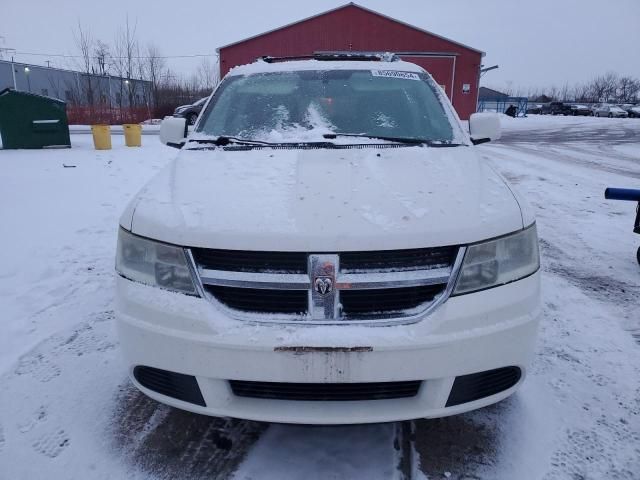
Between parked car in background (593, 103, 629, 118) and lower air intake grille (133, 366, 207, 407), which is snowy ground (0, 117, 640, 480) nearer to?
lower air intake grille (133, 366, 207, 407)

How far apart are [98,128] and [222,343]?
1324cm

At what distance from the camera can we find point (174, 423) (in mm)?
2266

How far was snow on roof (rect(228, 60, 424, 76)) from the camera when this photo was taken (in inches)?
134

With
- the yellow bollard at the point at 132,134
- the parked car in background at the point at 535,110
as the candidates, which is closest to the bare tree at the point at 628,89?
the parked car in background at the point at 535,110

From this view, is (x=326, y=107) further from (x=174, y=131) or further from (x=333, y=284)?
(x=333, y=284)

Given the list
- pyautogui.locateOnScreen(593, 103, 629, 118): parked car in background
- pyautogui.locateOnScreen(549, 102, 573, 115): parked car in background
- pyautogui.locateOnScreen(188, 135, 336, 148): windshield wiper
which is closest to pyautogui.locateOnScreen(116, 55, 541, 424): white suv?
pyautogui.locateOnScreen(188, 135, 336, 148): windshield wiper

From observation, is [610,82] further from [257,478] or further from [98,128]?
[257,478]

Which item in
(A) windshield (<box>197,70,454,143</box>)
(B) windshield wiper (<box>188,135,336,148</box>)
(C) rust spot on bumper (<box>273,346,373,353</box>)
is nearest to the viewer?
(C) rust spot on bumper (<box>273,346,373,353</box>)

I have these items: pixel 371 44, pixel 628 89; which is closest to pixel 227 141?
pixel 371 44

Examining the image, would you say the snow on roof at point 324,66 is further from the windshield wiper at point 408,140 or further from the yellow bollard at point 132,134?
the yellow bollard at point 132,134

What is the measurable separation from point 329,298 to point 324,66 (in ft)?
7.44

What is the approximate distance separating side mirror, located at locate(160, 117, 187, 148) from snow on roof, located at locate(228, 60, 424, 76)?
0.62m

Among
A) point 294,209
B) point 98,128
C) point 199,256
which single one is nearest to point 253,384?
point 199,256

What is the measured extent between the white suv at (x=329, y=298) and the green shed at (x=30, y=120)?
13.4 metres
